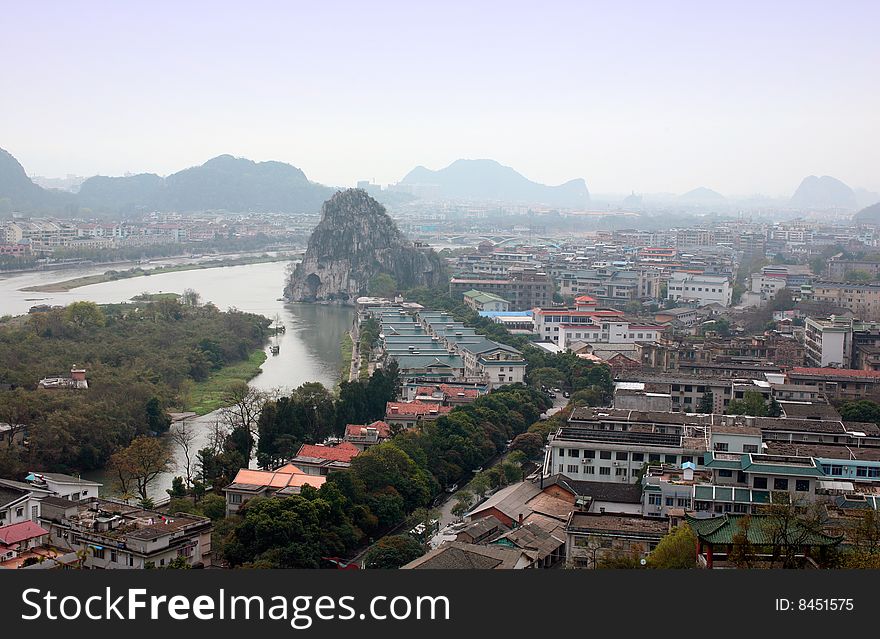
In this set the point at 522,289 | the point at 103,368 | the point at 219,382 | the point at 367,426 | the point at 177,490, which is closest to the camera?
the point at 177,490

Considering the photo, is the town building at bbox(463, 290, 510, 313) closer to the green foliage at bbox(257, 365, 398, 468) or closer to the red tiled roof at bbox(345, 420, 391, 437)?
the green foliage at bbox(257, 365, 398, 468)

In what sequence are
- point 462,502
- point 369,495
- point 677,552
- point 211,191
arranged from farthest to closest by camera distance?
1. point 211,191
2. point 462,502
3. point 369,495
4. point 677,552

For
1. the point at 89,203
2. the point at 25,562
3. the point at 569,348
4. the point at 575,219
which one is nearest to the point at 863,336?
the point at 569,348

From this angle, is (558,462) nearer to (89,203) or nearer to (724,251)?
(724,251)

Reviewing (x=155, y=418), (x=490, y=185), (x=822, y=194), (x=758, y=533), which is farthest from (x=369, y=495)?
(x=490, y=185)

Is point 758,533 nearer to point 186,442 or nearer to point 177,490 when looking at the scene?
point 177,490

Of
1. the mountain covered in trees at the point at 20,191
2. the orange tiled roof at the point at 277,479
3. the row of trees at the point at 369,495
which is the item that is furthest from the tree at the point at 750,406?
the mountain covered in trees at the point at 20,191

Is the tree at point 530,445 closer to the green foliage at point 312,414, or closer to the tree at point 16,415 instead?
the green foliage at point 312,414
